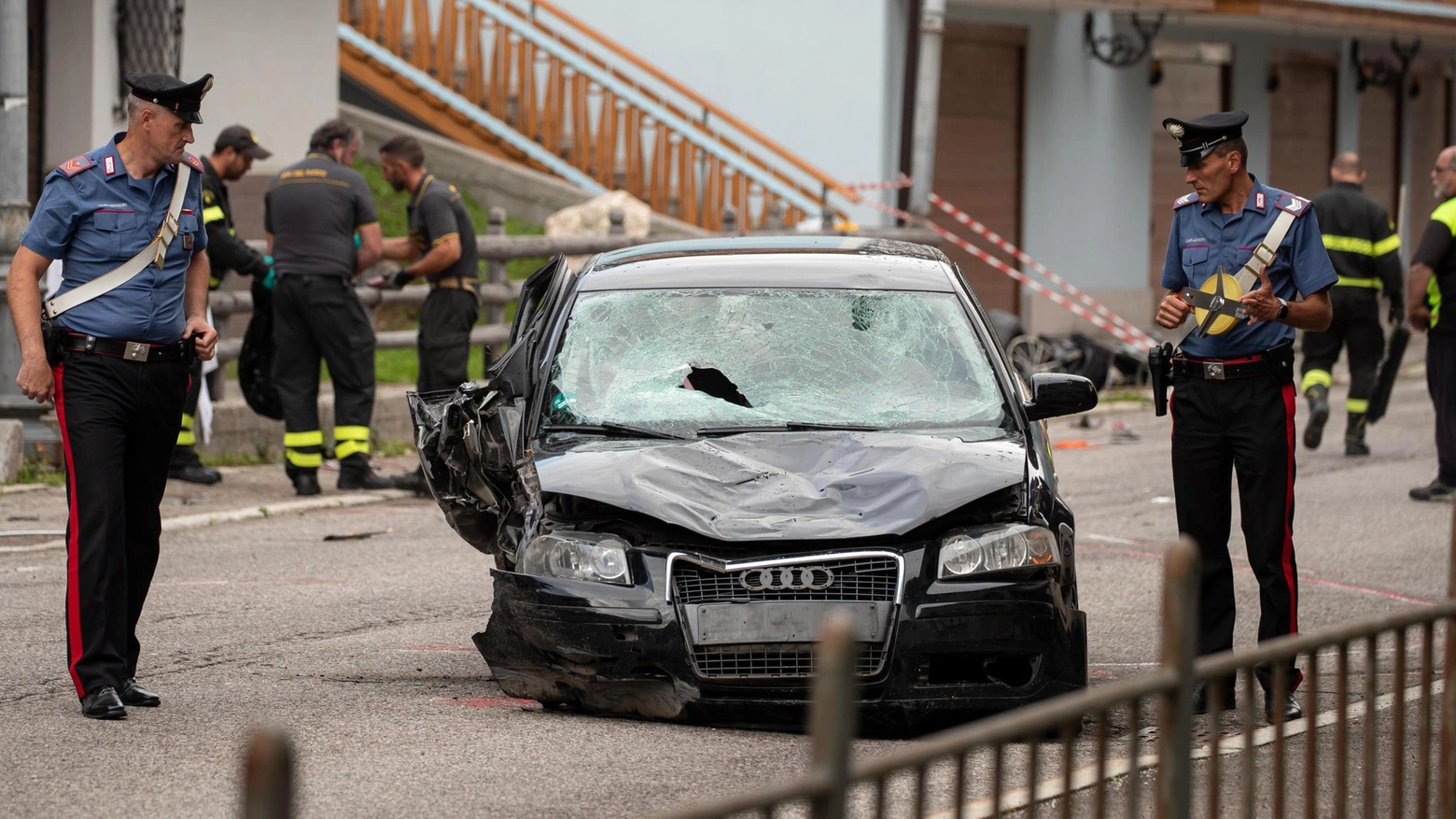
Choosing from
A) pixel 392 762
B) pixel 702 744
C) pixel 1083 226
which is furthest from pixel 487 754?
pixel 1083 226

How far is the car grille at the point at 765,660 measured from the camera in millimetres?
5383

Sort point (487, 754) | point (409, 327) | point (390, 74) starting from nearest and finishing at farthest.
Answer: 1. point (487, 754)
2. point (409, 327)
3. point (390, 74)

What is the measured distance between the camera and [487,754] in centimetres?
527

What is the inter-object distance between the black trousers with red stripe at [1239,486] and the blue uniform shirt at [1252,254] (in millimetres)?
117

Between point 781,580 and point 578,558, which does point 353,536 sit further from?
point 781,580

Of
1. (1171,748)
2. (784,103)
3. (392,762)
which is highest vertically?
(784,103)

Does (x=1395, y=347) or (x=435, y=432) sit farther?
(x=1395, y=347)

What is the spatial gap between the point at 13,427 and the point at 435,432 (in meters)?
4.33

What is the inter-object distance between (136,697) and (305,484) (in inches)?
190

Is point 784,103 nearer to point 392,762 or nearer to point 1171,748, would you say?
point 392,762

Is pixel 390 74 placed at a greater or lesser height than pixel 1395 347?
greater

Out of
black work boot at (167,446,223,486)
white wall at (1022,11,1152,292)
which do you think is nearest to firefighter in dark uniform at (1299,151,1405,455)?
black work boot at (167,446,223,486)

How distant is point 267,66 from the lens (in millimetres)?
16109

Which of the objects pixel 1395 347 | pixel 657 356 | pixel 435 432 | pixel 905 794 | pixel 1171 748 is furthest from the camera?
pixel 1395 347
